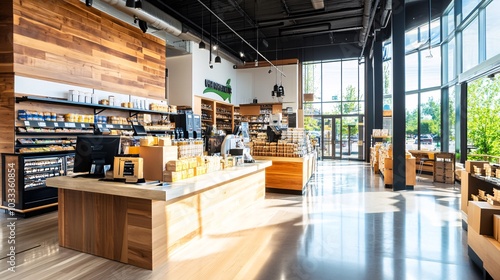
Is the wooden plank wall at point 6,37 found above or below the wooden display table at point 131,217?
above

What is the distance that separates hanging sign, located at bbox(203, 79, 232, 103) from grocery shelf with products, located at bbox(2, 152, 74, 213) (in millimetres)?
6454

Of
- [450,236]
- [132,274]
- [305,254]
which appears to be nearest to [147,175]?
[132,274]

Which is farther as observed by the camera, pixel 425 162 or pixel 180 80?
pixel 180 80

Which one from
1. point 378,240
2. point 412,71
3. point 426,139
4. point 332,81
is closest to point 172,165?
point 378,240

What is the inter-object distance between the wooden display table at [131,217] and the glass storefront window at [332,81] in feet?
39.6

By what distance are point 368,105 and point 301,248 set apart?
1159cm

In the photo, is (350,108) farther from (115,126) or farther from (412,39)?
(115,126)

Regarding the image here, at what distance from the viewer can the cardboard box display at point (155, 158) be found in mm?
3070

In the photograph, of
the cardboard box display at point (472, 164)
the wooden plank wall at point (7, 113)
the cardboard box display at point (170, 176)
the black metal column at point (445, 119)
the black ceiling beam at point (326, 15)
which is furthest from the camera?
the black ceiling beam at point (326, 15)

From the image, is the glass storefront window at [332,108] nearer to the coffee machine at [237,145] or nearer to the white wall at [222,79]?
the white wall at [222,79]

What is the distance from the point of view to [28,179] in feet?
15.6

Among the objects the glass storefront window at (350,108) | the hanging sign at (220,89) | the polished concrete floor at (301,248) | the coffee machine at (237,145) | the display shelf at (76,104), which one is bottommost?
the polished concrete floor at (301,248)

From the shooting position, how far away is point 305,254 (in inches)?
123

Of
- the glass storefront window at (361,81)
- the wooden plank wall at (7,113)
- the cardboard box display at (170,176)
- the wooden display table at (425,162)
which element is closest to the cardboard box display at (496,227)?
the cardboard box display at (170,176)
